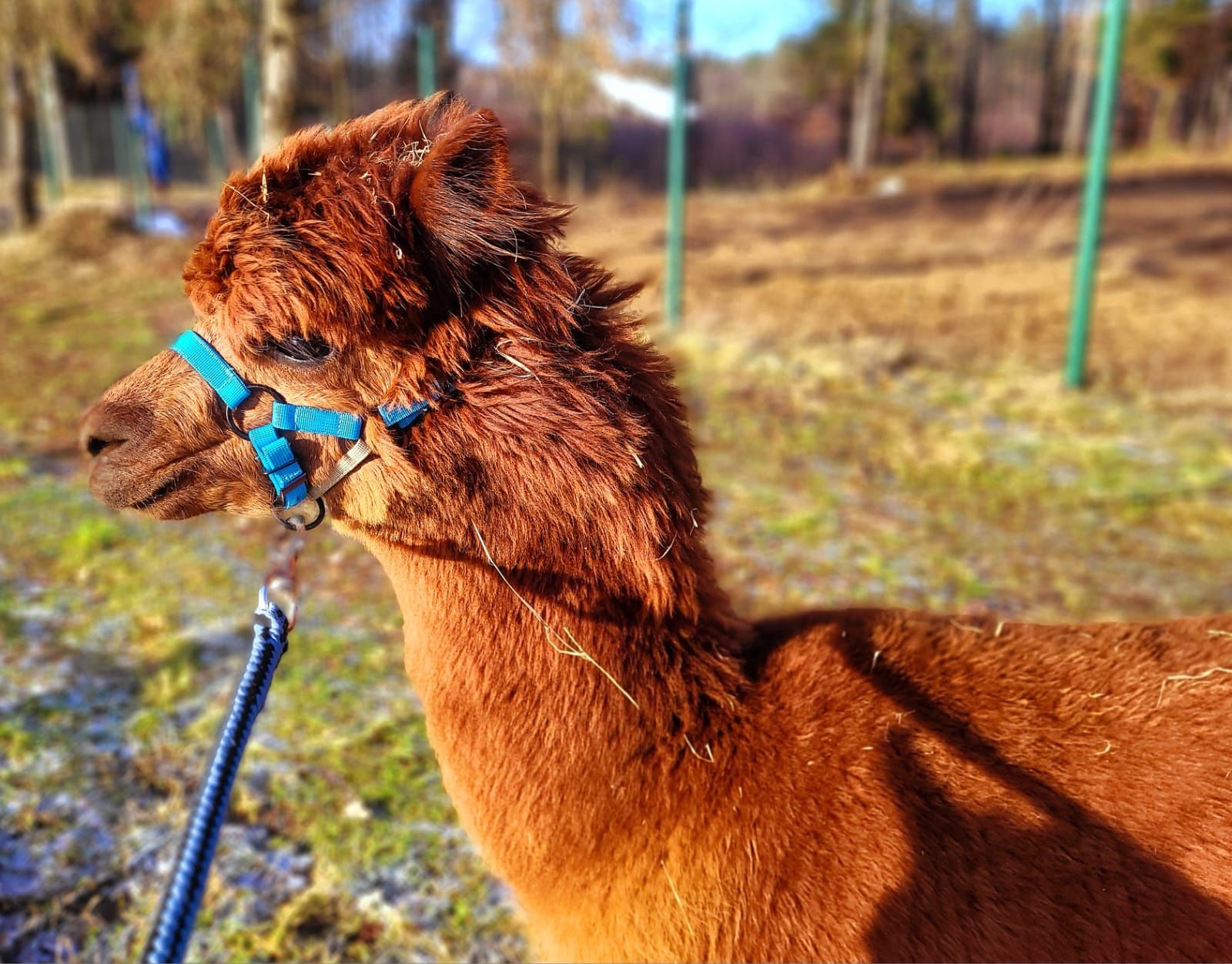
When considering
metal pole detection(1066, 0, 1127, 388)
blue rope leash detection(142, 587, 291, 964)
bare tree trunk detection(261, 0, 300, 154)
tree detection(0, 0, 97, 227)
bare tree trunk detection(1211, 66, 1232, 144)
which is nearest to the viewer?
blue rope leash detection(142, 587, 291, 964)

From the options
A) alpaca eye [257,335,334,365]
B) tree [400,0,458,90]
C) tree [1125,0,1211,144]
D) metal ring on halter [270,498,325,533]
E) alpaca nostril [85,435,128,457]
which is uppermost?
tree [1125,0,1211,144]

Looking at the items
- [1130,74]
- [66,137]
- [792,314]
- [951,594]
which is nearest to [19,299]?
[792,314]

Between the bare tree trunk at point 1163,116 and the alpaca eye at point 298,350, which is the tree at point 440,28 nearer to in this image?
the alpaca eye at point 298,350

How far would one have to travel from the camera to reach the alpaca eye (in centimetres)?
174

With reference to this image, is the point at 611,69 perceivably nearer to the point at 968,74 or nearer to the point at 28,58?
the point at 28,58

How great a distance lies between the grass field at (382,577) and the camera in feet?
9.34

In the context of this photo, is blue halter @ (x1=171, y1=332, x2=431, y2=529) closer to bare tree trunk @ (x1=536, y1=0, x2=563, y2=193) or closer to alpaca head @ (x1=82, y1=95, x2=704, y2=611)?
alpaca head @ (x1=82, y1=95, x2=704, y2=611)

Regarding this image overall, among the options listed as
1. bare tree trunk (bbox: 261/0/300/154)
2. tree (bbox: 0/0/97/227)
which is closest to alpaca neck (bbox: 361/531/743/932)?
bare tree trunk (bbox: 261/0/300/154)

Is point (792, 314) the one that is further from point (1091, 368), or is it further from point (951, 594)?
point (951, 594)

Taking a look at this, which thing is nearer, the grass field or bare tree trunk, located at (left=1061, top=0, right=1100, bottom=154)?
the grass field

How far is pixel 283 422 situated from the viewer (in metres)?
1.78

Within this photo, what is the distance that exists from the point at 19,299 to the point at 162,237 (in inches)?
182

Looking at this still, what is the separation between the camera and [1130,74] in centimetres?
2842

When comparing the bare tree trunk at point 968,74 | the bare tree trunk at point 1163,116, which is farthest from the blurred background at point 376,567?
the bare tree trunk at point 968,74
